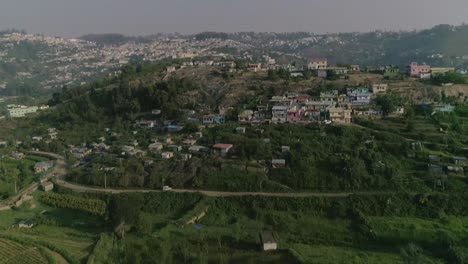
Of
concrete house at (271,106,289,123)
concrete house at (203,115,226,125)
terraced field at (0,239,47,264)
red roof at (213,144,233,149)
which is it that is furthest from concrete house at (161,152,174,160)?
terraced field at (0,239,47,264)

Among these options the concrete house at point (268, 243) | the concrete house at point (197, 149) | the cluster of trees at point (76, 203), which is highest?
the concrete house at point (197, 149)

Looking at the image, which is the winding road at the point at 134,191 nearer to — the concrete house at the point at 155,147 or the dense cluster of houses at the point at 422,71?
the concrete house at the point at 155,147

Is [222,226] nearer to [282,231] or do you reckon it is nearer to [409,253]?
[282,231]

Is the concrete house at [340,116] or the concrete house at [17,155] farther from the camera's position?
the concrete house at [17,155]

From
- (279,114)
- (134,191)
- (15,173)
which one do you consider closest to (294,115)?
(279,114)

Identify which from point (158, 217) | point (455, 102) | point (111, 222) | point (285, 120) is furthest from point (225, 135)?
point (455, 102)

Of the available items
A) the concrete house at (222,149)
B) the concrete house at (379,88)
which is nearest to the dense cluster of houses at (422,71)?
the concrete house at (379,88)

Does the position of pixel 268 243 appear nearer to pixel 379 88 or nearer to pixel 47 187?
pixel 47 187
